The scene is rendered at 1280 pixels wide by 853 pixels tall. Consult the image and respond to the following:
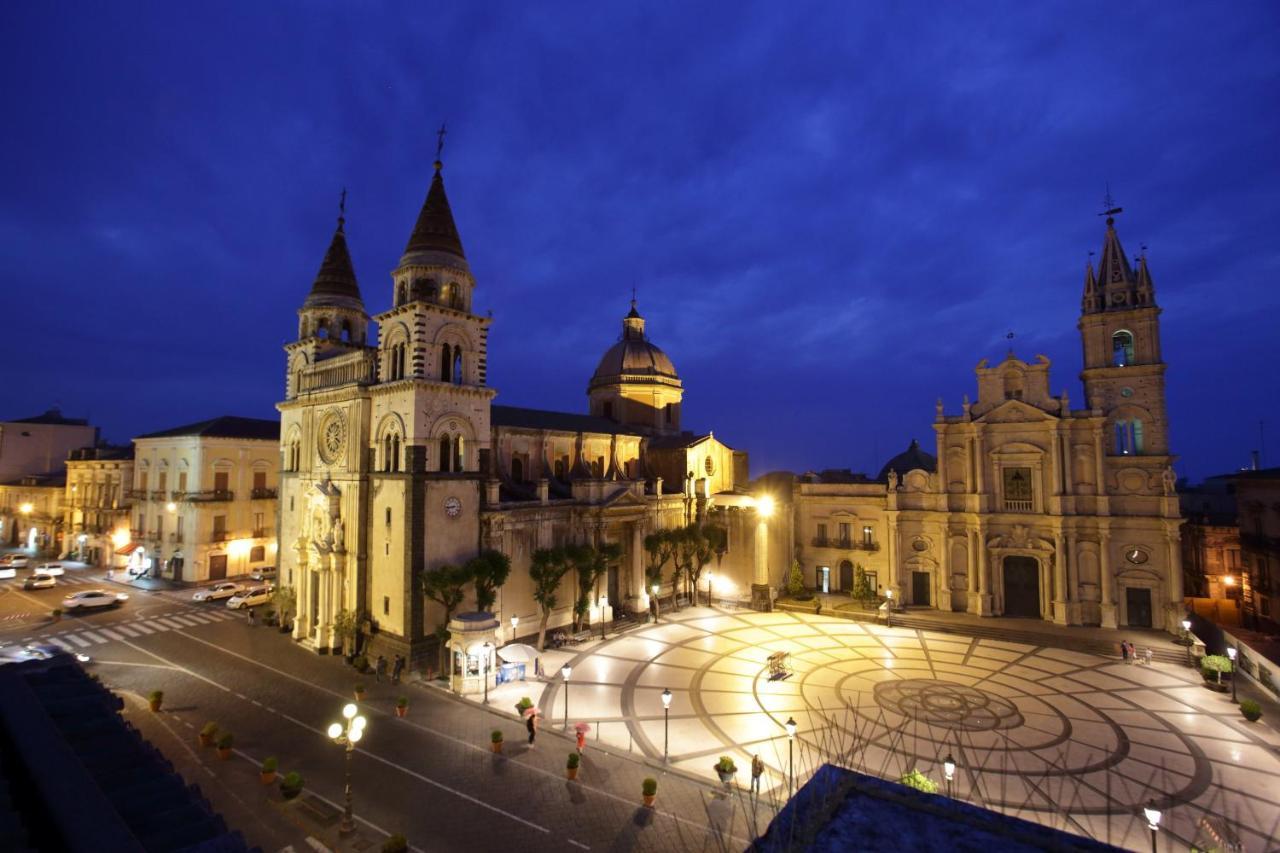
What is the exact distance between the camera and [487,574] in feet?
99.7

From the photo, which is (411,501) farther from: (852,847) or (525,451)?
(852,847)

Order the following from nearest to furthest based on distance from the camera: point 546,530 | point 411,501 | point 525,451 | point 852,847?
point 852,847 < point 411,501 < point 546,530 < point 525,451

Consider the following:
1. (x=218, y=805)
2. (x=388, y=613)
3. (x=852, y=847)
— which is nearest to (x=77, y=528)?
(x=388, y=613)

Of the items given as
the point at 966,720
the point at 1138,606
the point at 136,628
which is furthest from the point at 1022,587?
the point at 136,628

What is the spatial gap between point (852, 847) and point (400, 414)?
28.8m

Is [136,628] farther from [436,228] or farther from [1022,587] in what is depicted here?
[1022,587]

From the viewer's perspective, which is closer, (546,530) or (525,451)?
(546,530)

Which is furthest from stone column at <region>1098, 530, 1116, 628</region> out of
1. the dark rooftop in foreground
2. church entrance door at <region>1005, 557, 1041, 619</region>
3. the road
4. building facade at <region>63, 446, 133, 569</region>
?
building facade at <region>63, 446, 133, 569</region>

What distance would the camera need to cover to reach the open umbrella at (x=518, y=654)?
28259 mm

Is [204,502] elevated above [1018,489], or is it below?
below

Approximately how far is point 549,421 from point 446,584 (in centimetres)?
1751

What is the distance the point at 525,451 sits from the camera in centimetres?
4019

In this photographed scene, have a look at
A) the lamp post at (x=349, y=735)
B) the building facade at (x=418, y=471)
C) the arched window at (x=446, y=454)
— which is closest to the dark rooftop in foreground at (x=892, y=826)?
the lamp post at (x=349, y=735)

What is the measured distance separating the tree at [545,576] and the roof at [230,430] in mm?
33798
